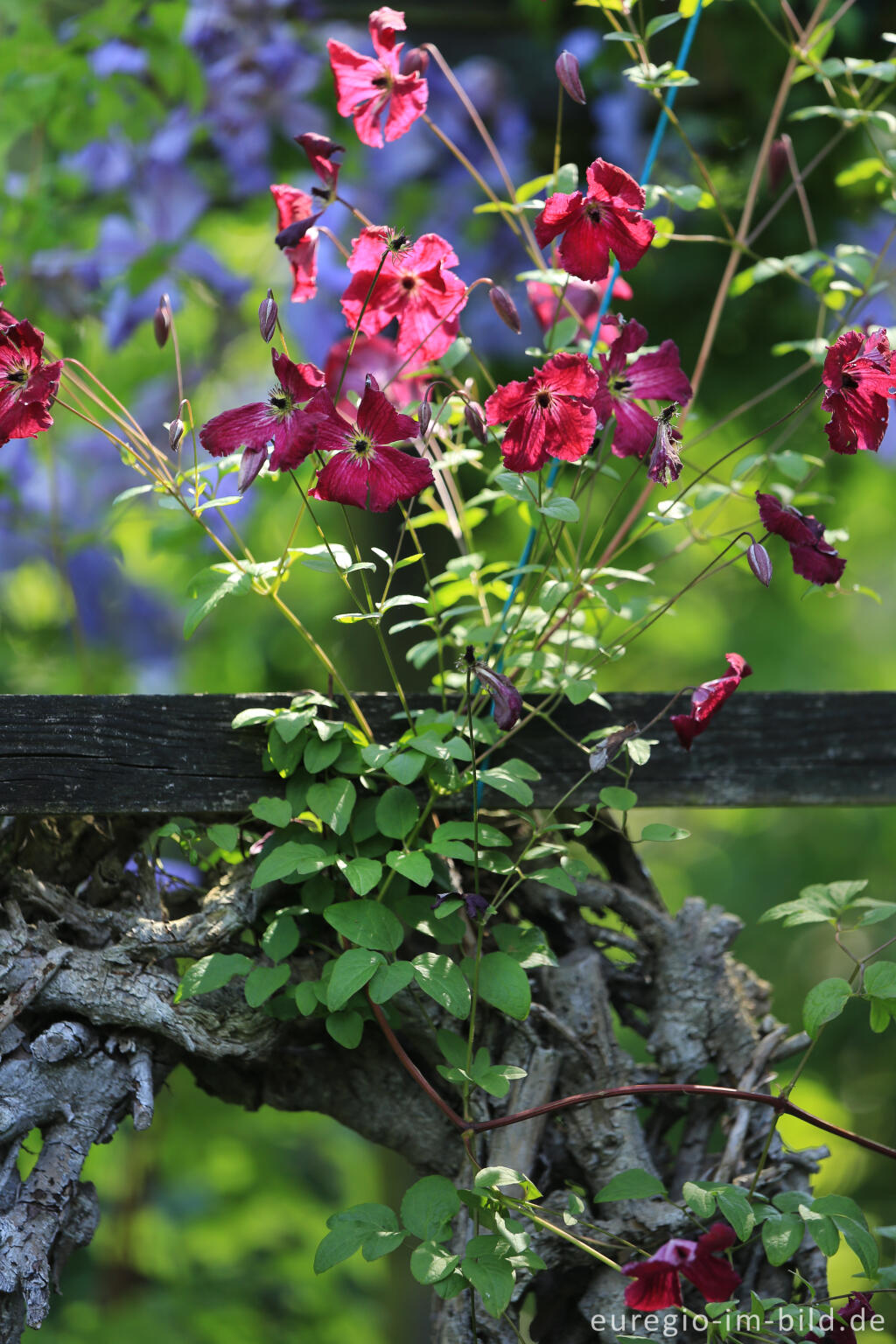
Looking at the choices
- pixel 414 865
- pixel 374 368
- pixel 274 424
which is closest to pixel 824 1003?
pixel 414 865

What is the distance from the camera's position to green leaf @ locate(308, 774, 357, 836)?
29.0 inches

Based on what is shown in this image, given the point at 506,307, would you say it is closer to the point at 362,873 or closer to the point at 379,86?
the point at 379,86

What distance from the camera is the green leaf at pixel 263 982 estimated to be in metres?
0.73

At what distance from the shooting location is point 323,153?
0.76 meters

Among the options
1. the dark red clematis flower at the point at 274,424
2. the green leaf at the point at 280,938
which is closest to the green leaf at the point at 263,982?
the green leaf at the point at 280,938

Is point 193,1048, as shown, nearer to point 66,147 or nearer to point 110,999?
point 110,999

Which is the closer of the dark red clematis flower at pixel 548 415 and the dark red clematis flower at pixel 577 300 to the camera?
the dark red clematis flower at pixel 548 415

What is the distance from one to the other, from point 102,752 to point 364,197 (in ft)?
4.45

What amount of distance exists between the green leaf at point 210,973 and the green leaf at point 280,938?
19mm

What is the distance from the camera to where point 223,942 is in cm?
81

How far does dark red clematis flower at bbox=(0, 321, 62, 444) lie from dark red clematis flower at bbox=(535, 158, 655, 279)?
0.33 m

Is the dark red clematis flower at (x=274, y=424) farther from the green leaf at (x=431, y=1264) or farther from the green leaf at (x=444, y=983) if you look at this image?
the green leaf at (x=431, y=1264)

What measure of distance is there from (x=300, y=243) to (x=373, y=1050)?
646mm

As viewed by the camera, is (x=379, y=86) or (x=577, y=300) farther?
(x=577, y=300)
